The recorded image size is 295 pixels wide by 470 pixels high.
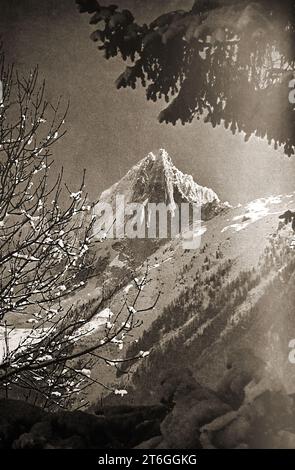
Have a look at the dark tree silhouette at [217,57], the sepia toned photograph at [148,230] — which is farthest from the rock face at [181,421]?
the dark tree silhouette at [217,57]

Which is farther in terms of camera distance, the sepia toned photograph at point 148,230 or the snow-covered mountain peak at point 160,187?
the snow-covered mountain peak at point 160,187

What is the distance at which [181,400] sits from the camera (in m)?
3.47

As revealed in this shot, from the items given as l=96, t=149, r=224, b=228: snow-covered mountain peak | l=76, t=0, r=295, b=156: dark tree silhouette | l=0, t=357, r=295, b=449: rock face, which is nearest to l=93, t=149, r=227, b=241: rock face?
l=96, t=149, r=224, b=228: snow-covered mountain peak

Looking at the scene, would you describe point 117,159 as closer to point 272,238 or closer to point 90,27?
point 90,27

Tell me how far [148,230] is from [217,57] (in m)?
1.92

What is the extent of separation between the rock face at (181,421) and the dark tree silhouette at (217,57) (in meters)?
2.10

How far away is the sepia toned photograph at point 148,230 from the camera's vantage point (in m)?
3.44

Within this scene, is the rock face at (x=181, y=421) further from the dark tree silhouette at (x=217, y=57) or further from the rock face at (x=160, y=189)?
the dark tree silhouette at (x=217, y=57)

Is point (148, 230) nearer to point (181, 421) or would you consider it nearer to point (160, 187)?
point (160, 187)

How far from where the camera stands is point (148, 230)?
5.05 m

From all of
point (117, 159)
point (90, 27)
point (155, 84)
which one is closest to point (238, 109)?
point (155, 84)

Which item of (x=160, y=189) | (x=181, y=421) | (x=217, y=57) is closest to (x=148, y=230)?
(x=160, y=189)

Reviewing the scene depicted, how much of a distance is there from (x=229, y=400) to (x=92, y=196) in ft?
8.10

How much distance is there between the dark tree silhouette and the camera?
139 inches
